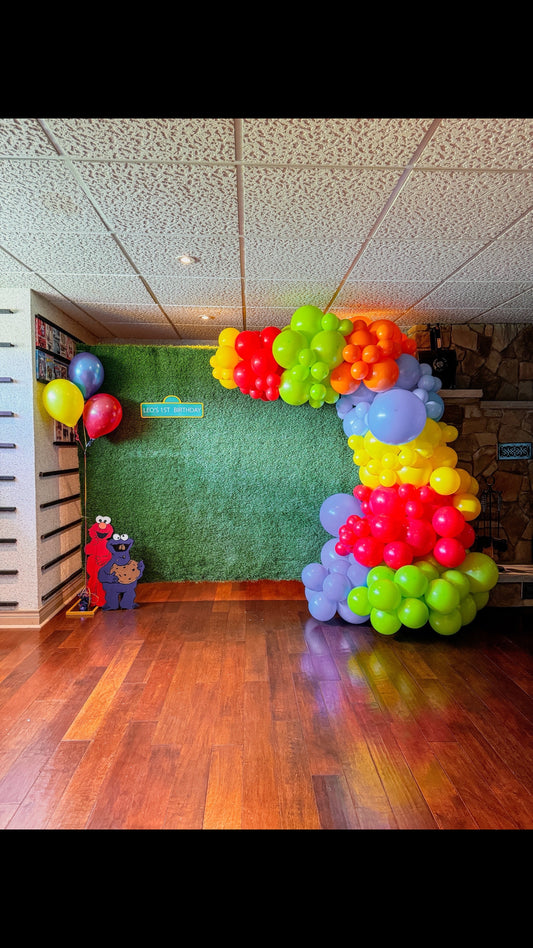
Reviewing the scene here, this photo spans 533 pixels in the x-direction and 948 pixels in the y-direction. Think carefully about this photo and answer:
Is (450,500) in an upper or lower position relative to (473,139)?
lower

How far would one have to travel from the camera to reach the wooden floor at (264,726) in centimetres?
189

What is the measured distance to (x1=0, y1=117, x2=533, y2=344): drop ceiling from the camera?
1.74 metres

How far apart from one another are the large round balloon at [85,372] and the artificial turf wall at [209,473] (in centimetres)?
45

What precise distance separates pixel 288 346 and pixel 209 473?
186cm

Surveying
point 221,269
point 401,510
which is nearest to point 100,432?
point 221,269

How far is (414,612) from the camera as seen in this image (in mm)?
3242

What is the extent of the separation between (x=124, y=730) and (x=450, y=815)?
4.61 ft

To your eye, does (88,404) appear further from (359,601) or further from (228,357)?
(359,601)

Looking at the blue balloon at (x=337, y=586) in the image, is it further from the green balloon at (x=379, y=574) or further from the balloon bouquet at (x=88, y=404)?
the balloon bouquet at (x=88, y=404)

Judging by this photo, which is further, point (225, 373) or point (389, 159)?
point (225, 373)
